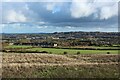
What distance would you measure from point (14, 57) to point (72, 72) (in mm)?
13942

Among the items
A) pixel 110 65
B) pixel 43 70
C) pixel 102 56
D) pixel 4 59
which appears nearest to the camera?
pixel 43 70

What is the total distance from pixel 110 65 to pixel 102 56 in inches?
373

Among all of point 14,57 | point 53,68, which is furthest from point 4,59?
point 53,68

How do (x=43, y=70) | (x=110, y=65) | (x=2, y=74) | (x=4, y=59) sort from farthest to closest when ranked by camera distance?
(x=4, y=59), (x=110, y=65), (x=43, y=70), (x=2, y=74)

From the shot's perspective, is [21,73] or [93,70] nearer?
[21,73]

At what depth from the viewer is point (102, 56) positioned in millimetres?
47750

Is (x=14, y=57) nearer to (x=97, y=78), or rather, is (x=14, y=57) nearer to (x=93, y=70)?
(x=93, y=70)

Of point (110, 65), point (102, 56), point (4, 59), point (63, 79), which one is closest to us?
point (63, 79)

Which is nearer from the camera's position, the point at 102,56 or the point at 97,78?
the point at 97,78

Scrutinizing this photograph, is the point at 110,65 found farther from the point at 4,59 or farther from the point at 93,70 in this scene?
the point at 4,59

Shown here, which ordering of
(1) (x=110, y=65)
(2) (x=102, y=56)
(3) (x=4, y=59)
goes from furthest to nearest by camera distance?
1. (2) (x=102, y=56)
2. (3) (x=4, y=59)
3. (1) (x=110, y=65)

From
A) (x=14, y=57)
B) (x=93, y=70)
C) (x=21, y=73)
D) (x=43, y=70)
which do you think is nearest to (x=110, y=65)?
(x=93, y=70)

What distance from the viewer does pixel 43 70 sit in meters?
34.6

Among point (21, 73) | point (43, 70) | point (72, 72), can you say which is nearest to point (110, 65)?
point (72, 72)
